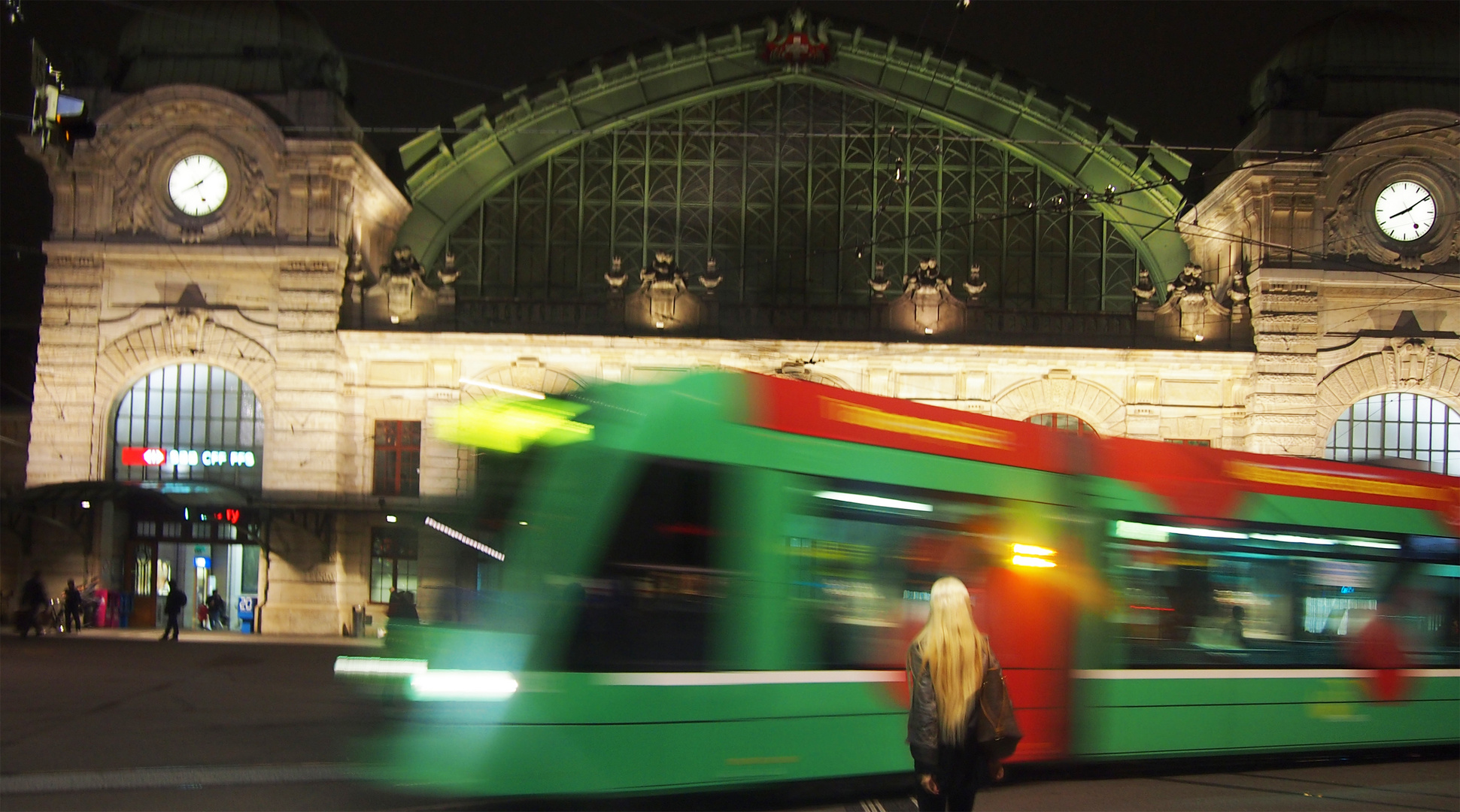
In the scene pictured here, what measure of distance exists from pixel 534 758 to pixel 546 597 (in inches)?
46.2

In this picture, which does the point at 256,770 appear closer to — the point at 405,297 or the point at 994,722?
the point at 994,722

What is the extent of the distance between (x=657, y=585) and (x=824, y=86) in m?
25.8

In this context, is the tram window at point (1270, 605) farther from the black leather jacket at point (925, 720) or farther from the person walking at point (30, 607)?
the person walking at point (30, 607)

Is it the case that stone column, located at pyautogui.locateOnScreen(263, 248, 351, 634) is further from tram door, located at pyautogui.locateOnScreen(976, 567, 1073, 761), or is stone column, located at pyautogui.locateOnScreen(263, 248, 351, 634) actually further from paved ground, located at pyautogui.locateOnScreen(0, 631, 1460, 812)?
tram door, located at pyautogui.locateOnScreen(976, 567, 1073, 761)

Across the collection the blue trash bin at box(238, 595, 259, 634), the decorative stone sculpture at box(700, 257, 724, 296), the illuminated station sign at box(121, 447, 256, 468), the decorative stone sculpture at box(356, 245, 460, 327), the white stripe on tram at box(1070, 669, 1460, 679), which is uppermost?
the decorative stone sculpture at box(700, 257, 724, 296)

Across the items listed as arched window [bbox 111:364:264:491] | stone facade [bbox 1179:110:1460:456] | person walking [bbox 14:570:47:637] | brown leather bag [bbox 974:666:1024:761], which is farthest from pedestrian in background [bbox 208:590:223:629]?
brown leather bag [bbox 974:666:1024:761]

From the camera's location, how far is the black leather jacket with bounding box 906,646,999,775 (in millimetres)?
7156

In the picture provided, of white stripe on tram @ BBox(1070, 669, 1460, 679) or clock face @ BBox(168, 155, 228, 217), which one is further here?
clock face @ BBox(168, 155, 228, 217)

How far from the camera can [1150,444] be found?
42.3ft

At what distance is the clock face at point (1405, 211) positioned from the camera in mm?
30016

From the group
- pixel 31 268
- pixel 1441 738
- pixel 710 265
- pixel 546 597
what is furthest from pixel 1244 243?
pixel 31 268

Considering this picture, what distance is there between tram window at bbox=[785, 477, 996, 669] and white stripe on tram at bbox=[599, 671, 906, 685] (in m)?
0.07

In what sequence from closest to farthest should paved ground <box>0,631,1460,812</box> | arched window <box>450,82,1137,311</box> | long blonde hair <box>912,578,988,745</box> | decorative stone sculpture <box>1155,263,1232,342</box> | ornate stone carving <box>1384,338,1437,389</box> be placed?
1. long blonde hair <box>912,578,988,745</box>
2. paved ground <box>0,631,1460,812</box>
3. ornate stone carving <box>1384,338,1437,389</box>
4. decorative stone sculpture <box>1155,263,1232,342</box>
5. arched window <box>450,82,1137,311</box>

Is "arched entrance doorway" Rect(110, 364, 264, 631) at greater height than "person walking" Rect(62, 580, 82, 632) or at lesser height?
greater
